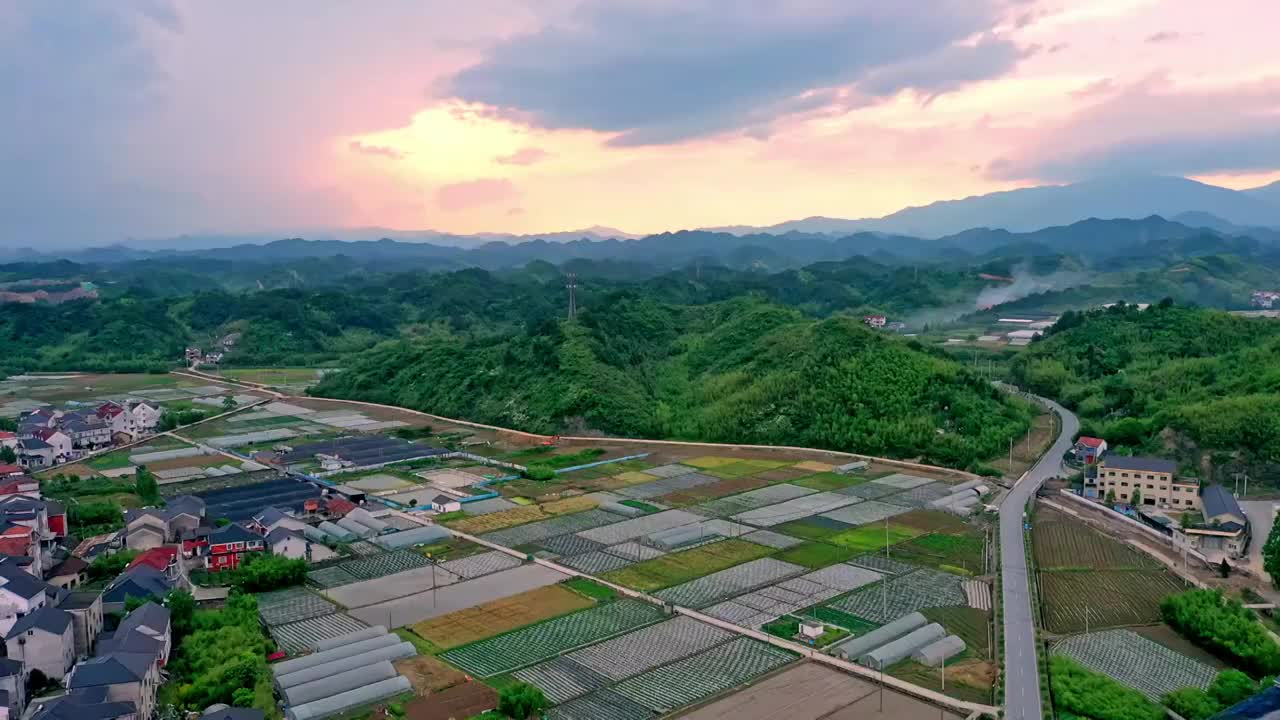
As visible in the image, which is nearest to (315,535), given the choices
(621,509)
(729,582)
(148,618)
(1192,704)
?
(148,618)

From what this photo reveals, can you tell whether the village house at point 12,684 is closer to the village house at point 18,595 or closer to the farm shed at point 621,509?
the village house at point 18,595

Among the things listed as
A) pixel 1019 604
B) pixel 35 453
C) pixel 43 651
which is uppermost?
pixel 43 651

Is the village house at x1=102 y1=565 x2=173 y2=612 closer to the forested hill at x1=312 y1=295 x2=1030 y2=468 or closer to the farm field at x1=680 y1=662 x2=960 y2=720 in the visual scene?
the farm field at x1=680 y1=662 x2=960 y2=720

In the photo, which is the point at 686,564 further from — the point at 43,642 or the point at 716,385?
the point at 716,385

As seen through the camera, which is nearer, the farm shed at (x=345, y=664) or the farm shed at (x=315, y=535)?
the farm shed at (x=345, y=664)

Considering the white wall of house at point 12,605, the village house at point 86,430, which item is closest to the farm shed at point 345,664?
the white wall of house at point 12,605

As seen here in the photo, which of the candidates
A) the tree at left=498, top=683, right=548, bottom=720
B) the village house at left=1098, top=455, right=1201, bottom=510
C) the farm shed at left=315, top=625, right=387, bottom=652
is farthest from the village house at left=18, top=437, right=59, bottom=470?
the village house at left=1098, top=455, right=1201, bottom=510

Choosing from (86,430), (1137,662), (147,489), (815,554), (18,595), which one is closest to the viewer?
(1137,662)
